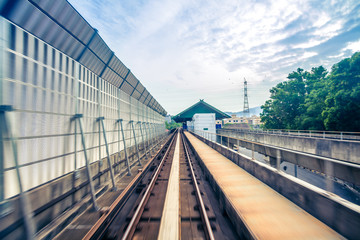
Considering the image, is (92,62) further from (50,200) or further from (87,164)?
(50,200)

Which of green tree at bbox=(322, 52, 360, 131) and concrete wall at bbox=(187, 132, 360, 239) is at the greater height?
green tree at bbox=(322, 52, 360, 131)

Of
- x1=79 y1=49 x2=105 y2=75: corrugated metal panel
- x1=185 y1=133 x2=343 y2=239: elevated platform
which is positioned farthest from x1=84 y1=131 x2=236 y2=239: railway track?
x1=79 y1=49 x2=105 y2=75: corrugated metal panel

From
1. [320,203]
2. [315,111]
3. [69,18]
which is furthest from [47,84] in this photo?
[315,111]

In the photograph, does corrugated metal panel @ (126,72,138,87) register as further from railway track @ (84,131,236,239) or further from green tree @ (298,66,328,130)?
green tree @ (298,66,328,130)

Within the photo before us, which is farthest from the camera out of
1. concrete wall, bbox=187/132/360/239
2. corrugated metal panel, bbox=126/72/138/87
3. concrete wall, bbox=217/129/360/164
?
Result: corrugated metal panel, bbox=126/72/138/87

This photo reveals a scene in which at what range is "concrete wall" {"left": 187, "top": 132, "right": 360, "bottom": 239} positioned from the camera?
2.55m

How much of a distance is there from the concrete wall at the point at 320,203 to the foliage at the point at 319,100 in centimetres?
2142

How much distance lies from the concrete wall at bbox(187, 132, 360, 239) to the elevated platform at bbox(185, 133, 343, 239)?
4.9 inches

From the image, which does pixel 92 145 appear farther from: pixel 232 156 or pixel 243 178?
pixel 232 156

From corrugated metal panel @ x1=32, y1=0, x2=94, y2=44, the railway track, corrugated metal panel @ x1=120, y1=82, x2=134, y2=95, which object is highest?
corrugated metal panel @ x1=32, y1=0, x2=94, y2=44

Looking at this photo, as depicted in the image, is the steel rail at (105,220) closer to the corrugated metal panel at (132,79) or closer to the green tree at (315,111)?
the corrugated metal panel at (132,79)

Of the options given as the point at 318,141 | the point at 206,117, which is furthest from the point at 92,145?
the point at 206,117

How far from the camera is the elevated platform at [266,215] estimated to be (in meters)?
2.89

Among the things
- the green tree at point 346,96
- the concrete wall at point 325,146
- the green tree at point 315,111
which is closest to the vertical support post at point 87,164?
the concrete wall at point 325,146
